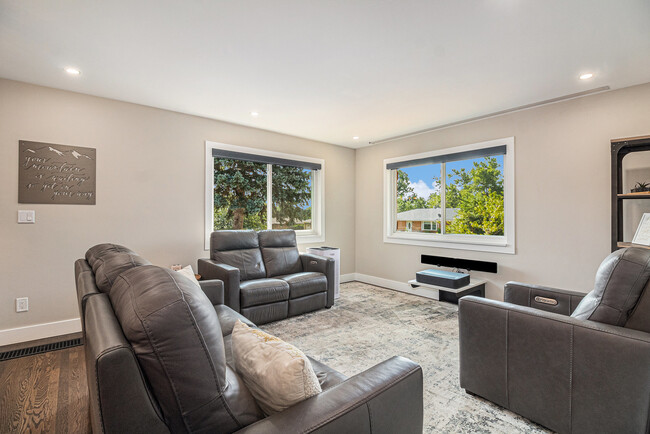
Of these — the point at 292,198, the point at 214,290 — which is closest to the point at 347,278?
the point at 292,198

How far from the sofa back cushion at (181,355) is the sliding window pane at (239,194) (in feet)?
11.2

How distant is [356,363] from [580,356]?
146 cm

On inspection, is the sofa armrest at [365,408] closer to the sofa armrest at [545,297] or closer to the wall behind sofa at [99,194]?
the sofa armrest at [545,297]

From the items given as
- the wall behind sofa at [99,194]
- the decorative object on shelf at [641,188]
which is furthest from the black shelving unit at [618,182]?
the wall behind sofa at [99,194]

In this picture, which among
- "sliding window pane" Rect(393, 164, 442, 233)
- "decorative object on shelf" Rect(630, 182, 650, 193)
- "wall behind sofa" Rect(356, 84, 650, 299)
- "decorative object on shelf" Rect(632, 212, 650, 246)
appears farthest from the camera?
"sliding window pane" Rect(393, 164, 442, 233)

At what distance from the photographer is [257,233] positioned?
4102mm

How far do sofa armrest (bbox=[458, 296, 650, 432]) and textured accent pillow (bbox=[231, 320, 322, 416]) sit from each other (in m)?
1.33

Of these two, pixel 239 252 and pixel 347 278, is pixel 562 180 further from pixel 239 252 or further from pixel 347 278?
pixel 239 252

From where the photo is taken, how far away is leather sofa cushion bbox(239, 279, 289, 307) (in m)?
3.17

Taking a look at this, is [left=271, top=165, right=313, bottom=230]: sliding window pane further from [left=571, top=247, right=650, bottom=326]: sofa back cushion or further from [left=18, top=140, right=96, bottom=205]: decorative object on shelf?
[left=571, top=247, right=650, bottom=326]: sofa back cushion

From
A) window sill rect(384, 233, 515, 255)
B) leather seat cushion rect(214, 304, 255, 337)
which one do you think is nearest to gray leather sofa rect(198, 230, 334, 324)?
leather seat cushion rect(214, 304, 255, 337)

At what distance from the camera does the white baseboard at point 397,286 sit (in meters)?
4.43

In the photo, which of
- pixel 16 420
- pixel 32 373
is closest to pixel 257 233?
pixel 32 373

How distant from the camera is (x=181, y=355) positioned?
30.3 inches
